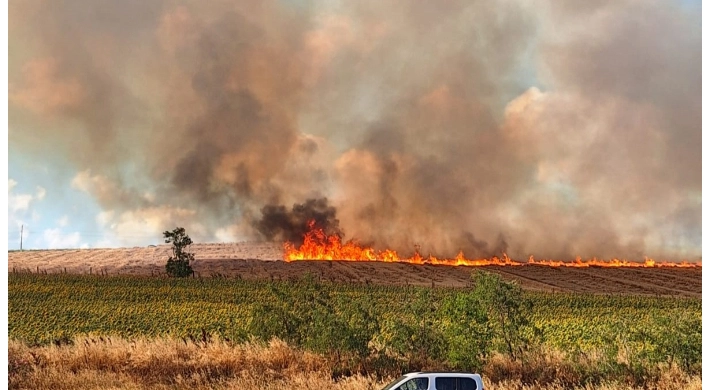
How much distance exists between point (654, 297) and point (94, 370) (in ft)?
202

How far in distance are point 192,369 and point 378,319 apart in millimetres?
26381

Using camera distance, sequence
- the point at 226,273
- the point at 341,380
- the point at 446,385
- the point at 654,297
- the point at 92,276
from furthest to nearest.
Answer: the point at 226,273
the point at 92,276
the point at 654,297
the point at 341,380
the point at 446,385

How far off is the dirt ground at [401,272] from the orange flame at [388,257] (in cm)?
94

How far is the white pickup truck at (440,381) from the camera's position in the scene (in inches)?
858

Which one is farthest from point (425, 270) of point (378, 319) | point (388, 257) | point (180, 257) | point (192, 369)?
point (192, 369)

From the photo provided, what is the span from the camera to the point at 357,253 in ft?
302

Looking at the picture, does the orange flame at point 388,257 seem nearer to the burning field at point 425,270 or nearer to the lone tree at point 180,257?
the burning field at point 425,270

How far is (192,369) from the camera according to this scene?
31859 millimetres

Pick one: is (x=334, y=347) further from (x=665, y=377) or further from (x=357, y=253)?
(x=357, y=253)

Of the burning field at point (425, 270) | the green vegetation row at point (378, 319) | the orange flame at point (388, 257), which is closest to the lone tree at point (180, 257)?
the burning field at point (425, 270)

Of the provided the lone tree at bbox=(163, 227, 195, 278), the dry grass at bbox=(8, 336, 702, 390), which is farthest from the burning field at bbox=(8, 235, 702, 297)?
the dry grass at bbox=(8, 336, 702, 390)

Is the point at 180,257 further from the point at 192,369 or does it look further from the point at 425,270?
the point at 192,369

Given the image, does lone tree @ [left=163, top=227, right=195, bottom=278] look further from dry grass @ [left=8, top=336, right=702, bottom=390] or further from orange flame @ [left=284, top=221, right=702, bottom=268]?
dry grass @ [left=8, top=336, right=702, bottom=390]

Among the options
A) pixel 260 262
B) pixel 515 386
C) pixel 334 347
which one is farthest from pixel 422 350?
pixel 260 262
